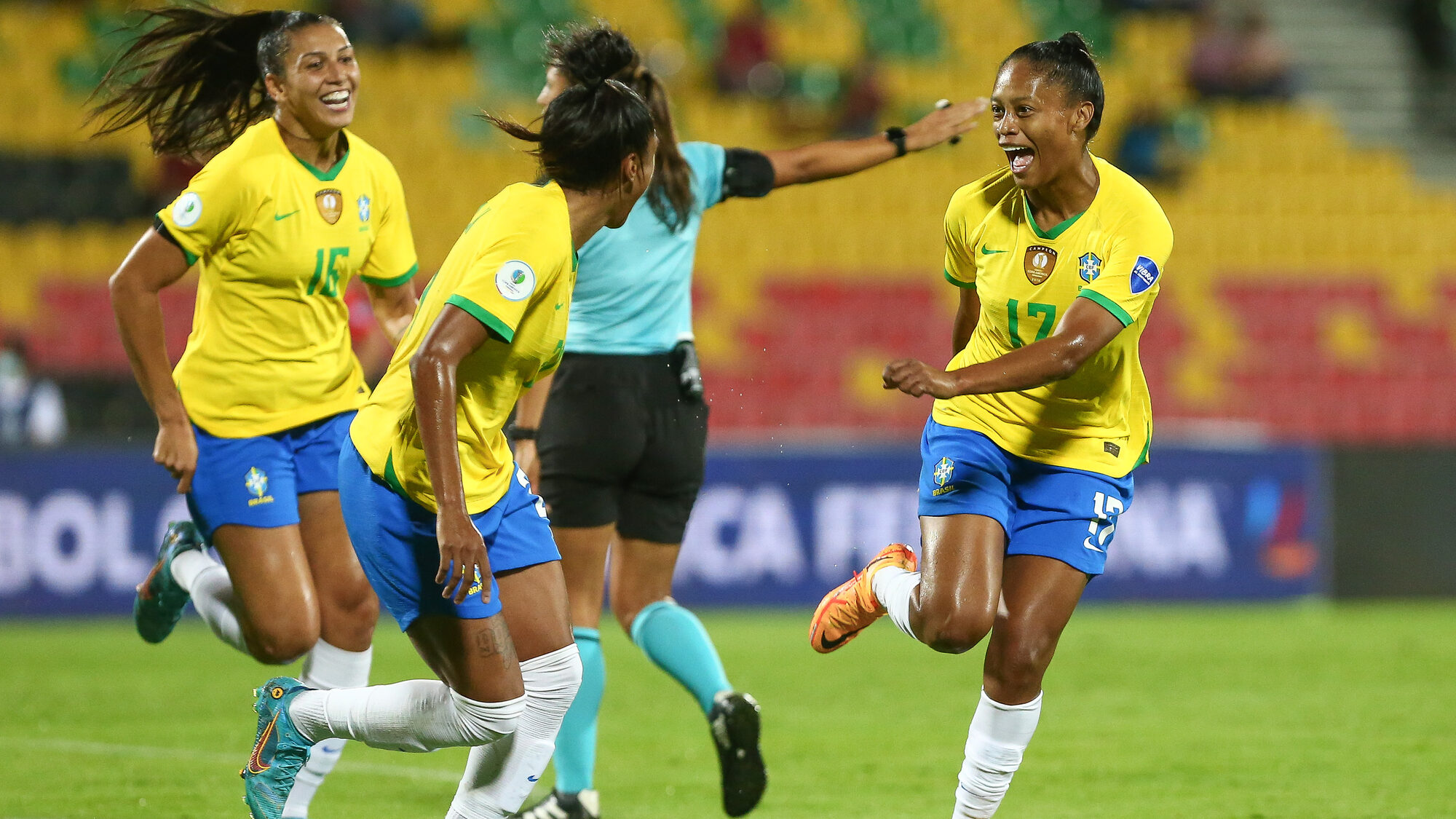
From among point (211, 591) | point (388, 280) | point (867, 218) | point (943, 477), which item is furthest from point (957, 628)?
point (867, 218)

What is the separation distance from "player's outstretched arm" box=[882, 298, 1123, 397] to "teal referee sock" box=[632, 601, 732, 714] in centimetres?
148

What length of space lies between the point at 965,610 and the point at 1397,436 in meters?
11.7

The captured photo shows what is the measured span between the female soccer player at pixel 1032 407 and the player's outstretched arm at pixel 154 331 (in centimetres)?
201

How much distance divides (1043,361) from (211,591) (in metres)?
2.68

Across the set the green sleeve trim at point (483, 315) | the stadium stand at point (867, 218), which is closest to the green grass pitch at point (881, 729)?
the green sleeve trim at point (483, 315)

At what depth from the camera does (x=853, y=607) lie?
4.98 meters

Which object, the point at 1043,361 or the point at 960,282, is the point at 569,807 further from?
the point at 1043,361

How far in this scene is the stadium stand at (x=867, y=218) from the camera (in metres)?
13.7

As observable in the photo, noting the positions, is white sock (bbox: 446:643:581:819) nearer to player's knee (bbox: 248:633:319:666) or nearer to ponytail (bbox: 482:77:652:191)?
player's knee (bbox: 248:633:319:666)

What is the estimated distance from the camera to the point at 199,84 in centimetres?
531

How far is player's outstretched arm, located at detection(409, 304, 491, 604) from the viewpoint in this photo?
11.7 ft

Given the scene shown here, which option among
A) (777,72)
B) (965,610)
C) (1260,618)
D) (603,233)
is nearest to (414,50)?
(777,72)

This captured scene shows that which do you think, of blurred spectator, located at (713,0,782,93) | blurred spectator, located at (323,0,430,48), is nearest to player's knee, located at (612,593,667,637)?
blurred spectator, located at (323,0,430,48)

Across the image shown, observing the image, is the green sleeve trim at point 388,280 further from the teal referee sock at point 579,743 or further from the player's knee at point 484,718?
the player's knee at point 484,718
